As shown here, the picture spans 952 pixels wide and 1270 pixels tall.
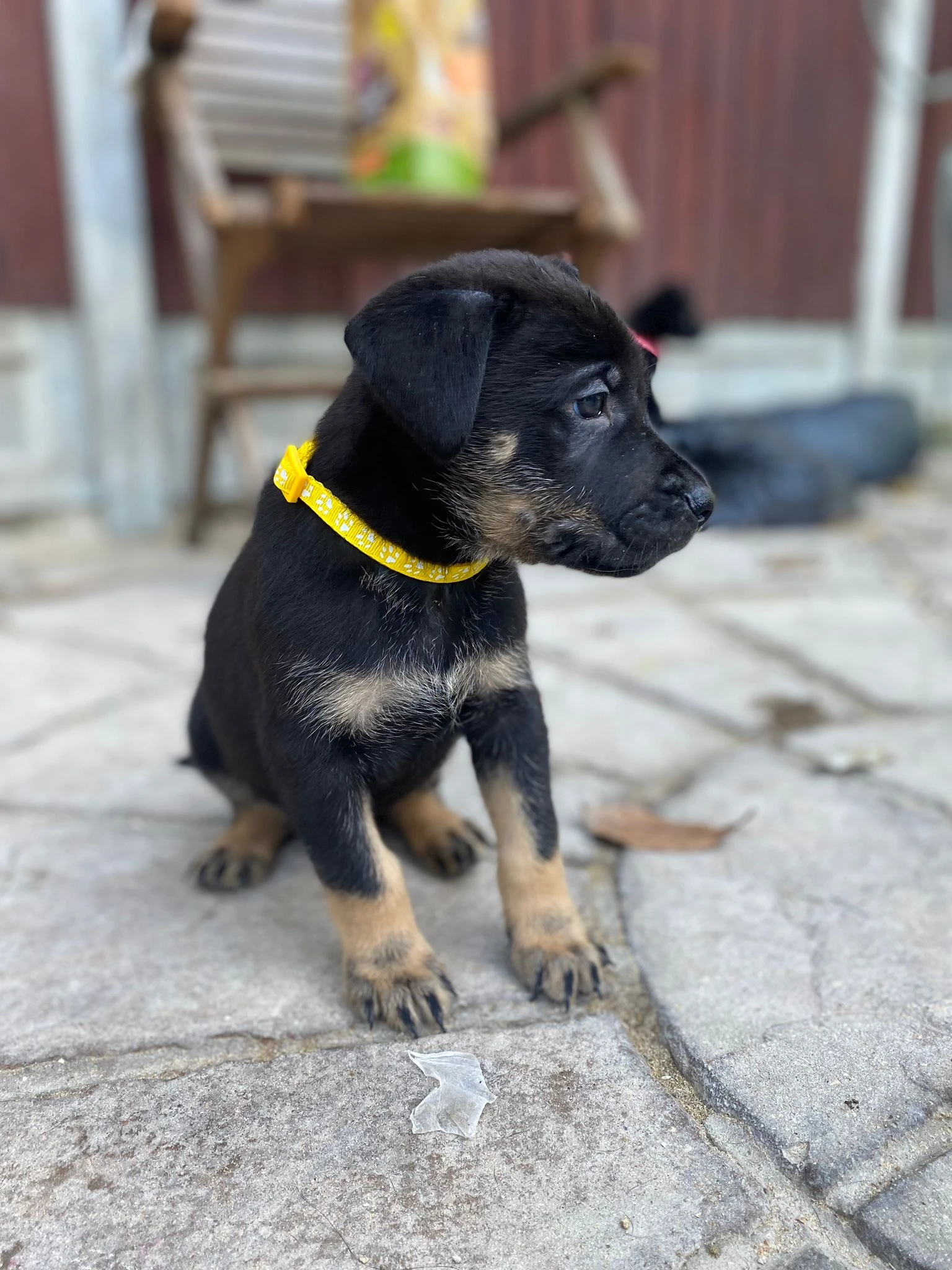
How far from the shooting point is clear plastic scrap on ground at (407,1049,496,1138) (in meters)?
1.31

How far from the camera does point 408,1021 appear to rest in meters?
1.50

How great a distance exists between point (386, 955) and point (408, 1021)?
108 mm

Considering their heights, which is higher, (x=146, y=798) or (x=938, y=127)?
(x=938, y=127)

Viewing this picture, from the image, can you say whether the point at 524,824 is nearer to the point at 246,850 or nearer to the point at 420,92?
the point at 246,850

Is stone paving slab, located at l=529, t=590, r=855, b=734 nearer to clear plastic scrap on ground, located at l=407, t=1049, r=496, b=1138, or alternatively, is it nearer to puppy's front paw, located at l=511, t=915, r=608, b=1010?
puppy's front paw, located at l=511, t=915, r=608, b=1010

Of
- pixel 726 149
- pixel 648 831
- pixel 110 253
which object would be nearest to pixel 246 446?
pixel 110 253

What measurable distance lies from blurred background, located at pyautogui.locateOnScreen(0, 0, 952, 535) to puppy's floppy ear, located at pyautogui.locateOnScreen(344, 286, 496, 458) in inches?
92.1

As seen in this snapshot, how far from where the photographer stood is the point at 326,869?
155 cm

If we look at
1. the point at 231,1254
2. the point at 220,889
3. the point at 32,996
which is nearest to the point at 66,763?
the point at 220,889

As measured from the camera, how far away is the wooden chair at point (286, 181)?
3641mm

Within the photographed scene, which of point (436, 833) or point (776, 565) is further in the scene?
point (776, 565)

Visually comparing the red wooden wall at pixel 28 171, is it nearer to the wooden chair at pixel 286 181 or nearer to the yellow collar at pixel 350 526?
the wooden chair at pixel 286 181

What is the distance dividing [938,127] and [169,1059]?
23.4ft

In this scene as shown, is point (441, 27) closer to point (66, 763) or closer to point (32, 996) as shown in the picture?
point (66, 763)
